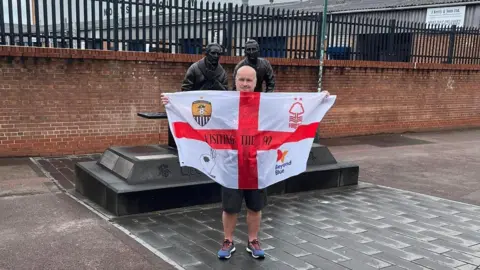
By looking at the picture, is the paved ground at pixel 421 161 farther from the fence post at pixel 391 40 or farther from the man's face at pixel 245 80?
the man's face at pixel 245 80

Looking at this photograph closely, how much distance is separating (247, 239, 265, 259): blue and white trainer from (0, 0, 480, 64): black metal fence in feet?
18.2

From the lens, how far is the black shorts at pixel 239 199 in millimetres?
3814

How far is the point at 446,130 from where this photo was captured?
14.1m

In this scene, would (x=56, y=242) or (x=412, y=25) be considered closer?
(x=56, y=242)

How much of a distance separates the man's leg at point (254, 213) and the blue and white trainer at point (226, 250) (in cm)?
17

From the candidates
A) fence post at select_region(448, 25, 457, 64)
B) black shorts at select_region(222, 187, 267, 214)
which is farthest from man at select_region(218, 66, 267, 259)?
fence post at select_region(448, 25, 457, 64)

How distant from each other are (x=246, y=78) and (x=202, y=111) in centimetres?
51

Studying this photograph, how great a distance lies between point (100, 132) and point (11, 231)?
4219 millimetres

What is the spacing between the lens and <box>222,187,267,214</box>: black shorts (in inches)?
150

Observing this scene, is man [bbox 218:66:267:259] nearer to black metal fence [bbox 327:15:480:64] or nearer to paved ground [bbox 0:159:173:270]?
paved ground [bbox 0:159:173:270]

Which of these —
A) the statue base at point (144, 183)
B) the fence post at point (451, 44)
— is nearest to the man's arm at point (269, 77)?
the statue base at point (144, 183)

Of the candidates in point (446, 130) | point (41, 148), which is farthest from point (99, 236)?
point (446, 130)

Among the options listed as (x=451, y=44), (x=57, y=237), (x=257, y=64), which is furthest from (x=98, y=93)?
(x=451, y=44)

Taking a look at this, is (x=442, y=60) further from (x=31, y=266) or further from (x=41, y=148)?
(x=31, y=266)
